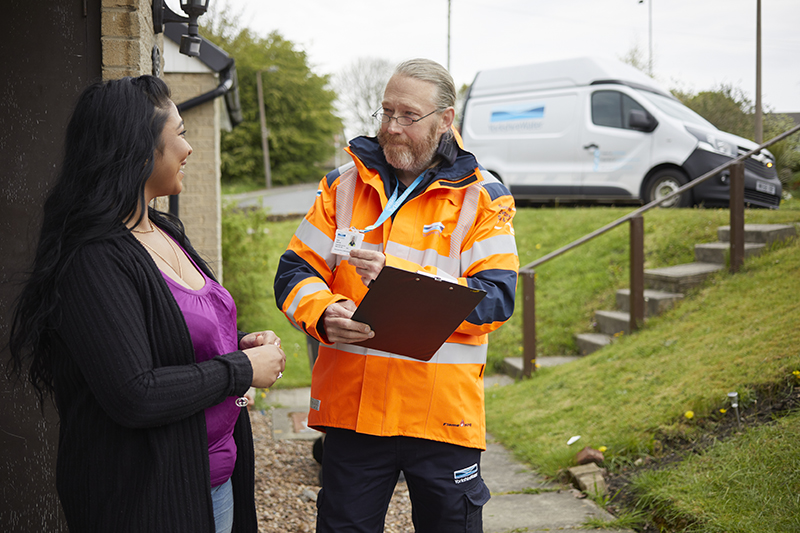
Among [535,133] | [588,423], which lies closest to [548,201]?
[535,133]

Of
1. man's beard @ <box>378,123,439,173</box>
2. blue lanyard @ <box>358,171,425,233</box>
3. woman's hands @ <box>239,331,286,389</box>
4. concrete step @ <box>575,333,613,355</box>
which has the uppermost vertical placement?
man's beard @ <box>378,123,439,173</box>

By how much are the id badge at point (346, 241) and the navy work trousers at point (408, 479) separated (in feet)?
1.98

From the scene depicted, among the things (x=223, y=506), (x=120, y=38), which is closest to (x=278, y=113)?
(x=120, y=38)

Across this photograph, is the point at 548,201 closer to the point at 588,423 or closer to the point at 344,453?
the point at 588,423

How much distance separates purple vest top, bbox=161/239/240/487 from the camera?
5.28 feet

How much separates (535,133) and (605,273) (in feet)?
12.5

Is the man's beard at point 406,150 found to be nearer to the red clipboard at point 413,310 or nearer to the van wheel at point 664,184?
the red clipboard at point 413,310

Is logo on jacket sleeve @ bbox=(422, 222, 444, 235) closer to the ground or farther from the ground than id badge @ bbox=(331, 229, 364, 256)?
farther from the ground

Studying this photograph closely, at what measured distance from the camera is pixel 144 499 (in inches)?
59.1

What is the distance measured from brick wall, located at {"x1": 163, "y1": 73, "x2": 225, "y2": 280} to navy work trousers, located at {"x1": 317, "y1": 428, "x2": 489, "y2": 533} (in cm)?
546

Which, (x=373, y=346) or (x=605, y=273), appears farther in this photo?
(x=605, y=273)

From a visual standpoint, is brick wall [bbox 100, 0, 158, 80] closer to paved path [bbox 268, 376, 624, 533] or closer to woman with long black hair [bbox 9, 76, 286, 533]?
woman with long black hair [bbox 9, 76, 286, 533]

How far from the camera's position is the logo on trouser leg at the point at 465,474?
6.79 feet

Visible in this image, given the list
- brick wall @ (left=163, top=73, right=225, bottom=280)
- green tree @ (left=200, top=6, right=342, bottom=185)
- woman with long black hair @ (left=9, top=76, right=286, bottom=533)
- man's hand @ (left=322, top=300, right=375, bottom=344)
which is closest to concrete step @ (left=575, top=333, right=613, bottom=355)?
brick wall @ (left=163, top=73, right=225, bottom=280)
